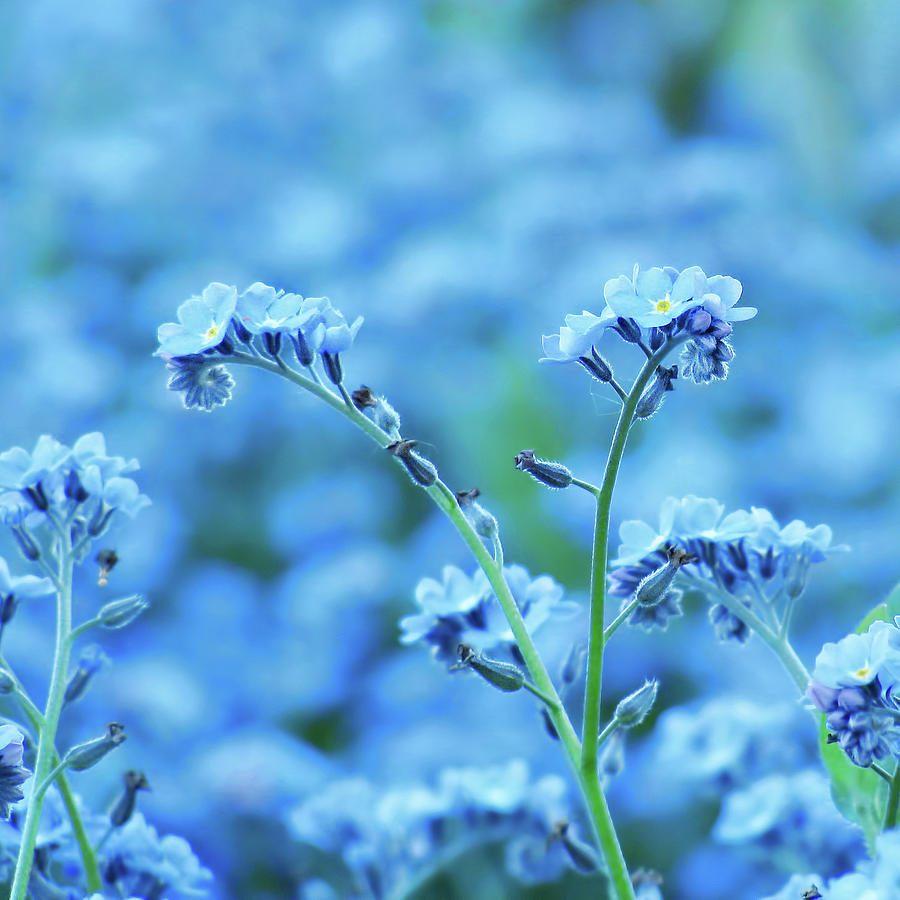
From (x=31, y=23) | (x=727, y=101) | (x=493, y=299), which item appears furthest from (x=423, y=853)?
(x=31, y=23)

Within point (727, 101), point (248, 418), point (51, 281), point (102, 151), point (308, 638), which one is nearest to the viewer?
point (308, 638)

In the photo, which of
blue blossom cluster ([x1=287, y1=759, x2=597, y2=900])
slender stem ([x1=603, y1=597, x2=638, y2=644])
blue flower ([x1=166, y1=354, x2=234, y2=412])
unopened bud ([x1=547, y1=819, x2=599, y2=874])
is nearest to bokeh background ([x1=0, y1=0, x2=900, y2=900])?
blue blossom cluster ([x1=287, y1=759, x2=597, y2=900])

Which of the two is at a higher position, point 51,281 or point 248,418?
point 51,281

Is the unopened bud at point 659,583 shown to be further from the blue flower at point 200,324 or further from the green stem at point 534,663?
the blue flower at point 200,324

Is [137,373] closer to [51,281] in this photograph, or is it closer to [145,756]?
[51,281]

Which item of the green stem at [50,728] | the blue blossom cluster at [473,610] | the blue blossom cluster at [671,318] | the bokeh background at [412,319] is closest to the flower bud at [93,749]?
the green stem at [50,728]

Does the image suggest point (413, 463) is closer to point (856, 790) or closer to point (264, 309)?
point (264, 309)
